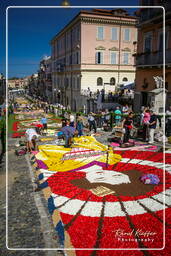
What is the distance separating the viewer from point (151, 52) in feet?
70.0

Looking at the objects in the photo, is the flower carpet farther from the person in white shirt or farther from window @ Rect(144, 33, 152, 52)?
window @ Rect(144, 33, 152, 52)

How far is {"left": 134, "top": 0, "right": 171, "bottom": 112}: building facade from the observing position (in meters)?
20.0

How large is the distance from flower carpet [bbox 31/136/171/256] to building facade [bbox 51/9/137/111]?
2743 centimetres

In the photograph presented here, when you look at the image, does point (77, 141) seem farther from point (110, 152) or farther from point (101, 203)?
point (101, 203)

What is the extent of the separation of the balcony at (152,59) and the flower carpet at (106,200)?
12.0m

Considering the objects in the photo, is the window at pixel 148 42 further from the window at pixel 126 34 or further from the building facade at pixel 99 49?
the window at pixel 126 34

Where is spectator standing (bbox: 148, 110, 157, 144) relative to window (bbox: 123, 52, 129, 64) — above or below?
below

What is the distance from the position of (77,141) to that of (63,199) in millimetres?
6611

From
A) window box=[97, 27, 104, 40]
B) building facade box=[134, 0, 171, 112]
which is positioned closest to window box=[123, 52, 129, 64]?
window box=[97, 27, 104, 40]

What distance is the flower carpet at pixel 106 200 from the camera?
5004 mm

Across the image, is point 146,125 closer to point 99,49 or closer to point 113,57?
point 99,49

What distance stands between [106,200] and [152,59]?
18.3 meters

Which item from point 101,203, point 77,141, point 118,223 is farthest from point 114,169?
point 77,141

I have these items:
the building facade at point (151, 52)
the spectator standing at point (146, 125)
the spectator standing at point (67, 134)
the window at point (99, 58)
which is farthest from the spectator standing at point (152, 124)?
the window at point (99, 58)
